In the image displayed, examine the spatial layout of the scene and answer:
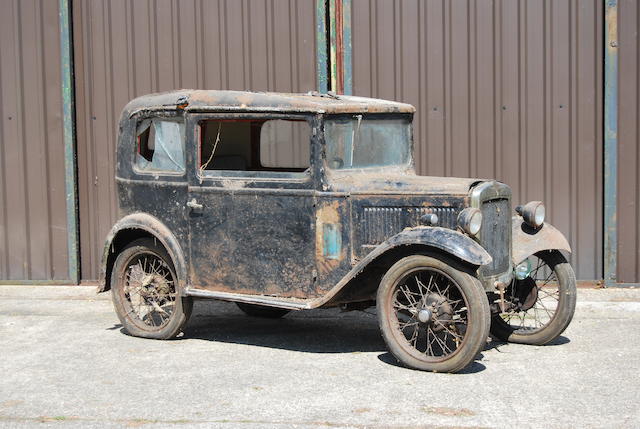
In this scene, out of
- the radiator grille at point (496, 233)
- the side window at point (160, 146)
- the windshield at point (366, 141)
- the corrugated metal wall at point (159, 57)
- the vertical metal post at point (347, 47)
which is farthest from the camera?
the corrugated metal wall at point (159, 57)

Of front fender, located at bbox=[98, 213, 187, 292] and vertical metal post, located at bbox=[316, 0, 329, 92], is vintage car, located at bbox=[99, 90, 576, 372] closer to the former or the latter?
front fender, located at bbox=[98, 213, 187, 292]

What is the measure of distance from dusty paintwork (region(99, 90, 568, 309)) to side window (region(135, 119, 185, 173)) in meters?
0.09

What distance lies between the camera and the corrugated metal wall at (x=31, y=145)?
9.73 meters

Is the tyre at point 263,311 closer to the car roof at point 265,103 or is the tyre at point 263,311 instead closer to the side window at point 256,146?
the side window at point 256,146

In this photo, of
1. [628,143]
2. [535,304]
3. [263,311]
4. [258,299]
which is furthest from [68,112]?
[628,143]

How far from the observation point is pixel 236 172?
276 inches

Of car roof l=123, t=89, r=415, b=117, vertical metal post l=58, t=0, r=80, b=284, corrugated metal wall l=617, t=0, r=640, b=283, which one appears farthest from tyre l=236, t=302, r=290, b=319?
corrugated metal wall l=617, t=0, r=640, b=283

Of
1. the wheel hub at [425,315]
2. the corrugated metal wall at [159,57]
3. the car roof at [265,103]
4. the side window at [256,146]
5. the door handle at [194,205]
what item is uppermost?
the corrugated metal wall at [159,57]

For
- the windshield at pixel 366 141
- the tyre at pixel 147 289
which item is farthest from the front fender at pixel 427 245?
the tyre at pixel 147 289

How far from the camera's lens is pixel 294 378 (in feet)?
20.1

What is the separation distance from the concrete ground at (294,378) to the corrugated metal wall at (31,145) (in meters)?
1.74

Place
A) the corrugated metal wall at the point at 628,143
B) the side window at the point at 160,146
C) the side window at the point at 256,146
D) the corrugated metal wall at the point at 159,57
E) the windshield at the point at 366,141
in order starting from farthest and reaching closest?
the corrugated metal wall at the point at 159,57 → the corrugated metal wall at the point at 628,143 → the side window at the point at 160,146 → the side window at the point at 256,146 → the windshield at the point at 366,141

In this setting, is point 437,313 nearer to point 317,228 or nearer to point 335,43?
point 317,228

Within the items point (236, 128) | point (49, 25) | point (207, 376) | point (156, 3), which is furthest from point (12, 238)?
point (207, 376)
